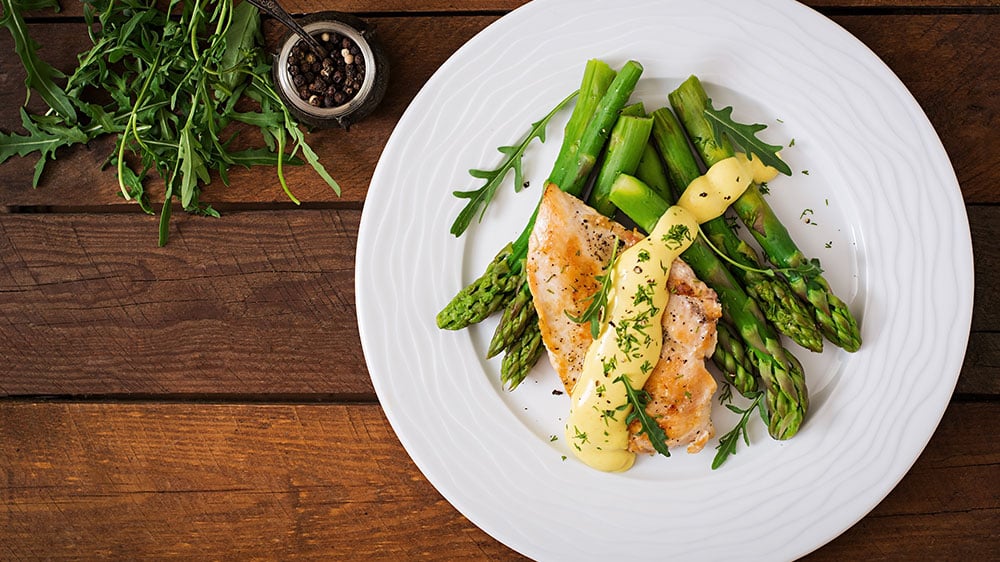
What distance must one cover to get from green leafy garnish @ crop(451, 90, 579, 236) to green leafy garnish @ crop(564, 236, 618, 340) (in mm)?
439

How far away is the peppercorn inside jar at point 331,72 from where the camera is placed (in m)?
2.72

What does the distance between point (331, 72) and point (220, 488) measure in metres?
1.65

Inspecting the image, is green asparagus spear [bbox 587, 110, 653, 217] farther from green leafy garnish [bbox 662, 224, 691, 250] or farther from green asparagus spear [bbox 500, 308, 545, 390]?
green asparagus spear [bbox 500, 308, 545, 390]

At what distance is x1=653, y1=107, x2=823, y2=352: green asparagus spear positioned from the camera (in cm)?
258

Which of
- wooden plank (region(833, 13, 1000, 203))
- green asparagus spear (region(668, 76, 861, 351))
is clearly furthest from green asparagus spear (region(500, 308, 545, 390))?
wooden plank (region(833, 13, 1000, 203))

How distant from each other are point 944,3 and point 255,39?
258 centimetres

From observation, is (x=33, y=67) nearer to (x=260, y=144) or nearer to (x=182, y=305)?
(x=260, y=144)

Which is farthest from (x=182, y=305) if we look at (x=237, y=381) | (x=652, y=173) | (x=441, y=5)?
(x=652, y=173)

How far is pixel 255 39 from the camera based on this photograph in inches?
113

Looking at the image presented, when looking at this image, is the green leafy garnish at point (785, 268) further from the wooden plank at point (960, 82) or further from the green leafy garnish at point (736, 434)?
the wooden plank at point (960, 82)

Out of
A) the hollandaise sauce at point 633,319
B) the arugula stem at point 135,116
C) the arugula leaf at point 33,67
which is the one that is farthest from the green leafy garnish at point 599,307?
the arugula leaf at point 33,67

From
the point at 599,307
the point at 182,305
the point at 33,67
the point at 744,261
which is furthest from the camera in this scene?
the point at 182,305

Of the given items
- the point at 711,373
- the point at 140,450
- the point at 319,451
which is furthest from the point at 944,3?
the point at 140,450

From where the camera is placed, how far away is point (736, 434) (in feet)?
8.52
